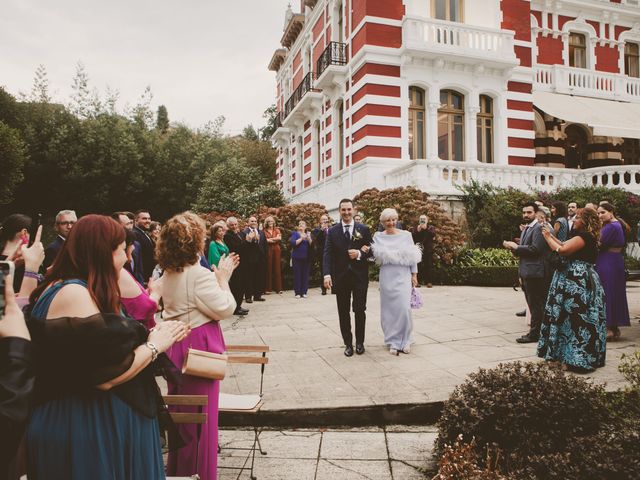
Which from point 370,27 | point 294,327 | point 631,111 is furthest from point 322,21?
point 294,327

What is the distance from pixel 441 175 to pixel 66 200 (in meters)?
19.7

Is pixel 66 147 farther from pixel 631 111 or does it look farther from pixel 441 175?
pixel 631 111

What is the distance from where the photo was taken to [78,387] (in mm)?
1963

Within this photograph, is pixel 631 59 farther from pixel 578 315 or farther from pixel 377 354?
pixel 377 354

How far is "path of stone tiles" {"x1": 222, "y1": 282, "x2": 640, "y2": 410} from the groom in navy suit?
0.39 metres

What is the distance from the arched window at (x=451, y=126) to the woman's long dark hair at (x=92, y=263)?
1763cm

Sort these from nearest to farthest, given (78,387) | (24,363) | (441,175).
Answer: (24,363), (78,387), (441,175)

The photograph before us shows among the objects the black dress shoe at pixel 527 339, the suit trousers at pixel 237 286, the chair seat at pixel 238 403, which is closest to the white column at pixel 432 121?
the suit trousers at pixel 237 286

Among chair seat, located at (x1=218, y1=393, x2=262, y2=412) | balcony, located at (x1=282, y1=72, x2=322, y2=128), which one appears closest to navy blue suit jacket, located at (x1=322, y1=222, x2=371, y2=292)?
chair seat, located at (x1=218, y1=393, x2=262, y2=412)

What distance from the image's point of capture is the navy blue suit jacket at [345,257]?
6504 millimetres

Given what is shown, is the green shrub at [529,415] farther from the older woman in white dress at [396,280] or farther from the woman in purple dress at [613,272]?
the woman in purple dress at [613,272]

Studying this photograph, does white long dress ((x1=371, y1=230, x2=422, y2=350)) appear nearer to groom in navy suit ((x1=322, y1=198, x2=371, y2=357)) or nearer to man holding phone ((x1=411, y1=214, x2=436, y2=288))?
groom in navy suit ((x1=322, y1=198, x2=371, y2=357))

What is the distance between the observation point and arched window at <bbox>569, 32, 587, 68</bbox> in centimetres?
2161

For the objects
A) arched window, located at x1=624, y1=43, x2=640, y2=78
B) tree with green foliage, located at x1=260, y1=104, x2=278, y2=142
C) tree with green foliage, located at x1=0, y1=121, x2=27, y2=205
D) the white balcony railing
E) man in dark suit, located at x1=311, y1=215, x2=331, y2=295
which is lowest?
man in dark suit, located at x1=311, y1=215, x2=331, y2=295
